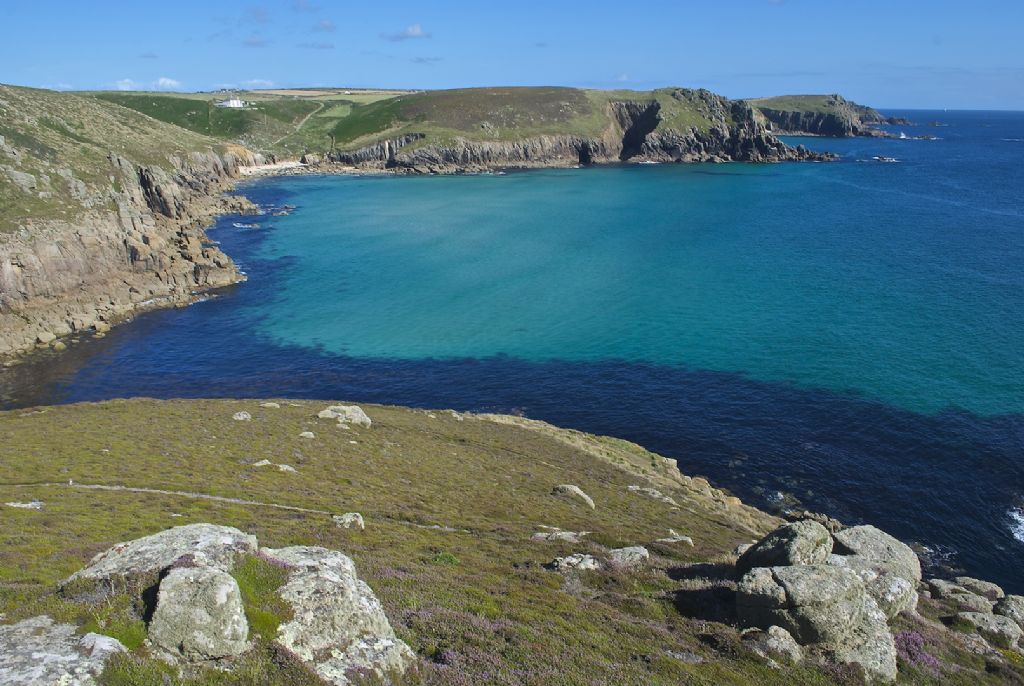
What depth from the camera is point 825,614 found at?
82.6ft

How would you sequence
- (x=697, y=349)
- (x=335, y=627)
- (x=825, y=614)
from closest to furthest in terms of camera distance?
(x=335, y=627), (x=825, y=614), (x=697, y=349)

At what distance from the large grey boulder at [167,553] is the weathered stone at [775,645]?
20.3 m

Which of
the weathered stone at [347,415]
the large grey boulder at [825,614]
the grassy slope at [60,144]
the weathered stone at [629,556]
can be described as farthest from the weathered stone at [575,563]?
the grassy slope at [60,144]

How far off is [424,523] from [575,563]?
1115 cm

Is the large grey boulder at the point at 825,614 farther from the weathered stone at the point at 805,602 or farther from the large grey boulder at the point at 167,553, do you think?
the large grey boulder at the point at 167,553

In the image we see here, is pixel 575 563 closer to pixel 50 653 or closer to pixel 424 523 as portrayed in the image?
pixel 424 523

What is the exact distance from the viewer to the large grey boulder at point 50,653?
47.6ft

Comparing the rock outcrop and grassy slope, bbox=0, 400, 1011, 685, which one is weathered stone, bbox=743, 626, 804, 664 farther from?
the rock outcrop

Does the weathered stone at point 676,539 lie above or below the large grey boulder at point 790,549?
below

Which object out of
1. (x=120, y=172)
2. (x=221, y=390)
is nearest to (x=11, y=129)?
(x=120, y=172)

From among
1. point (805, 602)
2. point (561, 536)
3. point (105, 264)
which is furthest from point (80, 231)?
point (805, 602)

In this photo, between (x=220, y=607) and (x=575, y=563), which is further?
(x=575, y=563)

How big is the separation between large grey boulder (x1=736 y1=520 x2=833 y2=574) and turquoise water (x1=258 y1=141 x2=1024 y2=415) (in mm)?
46096

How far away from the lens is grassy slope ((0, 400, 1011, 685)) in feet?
69.2
